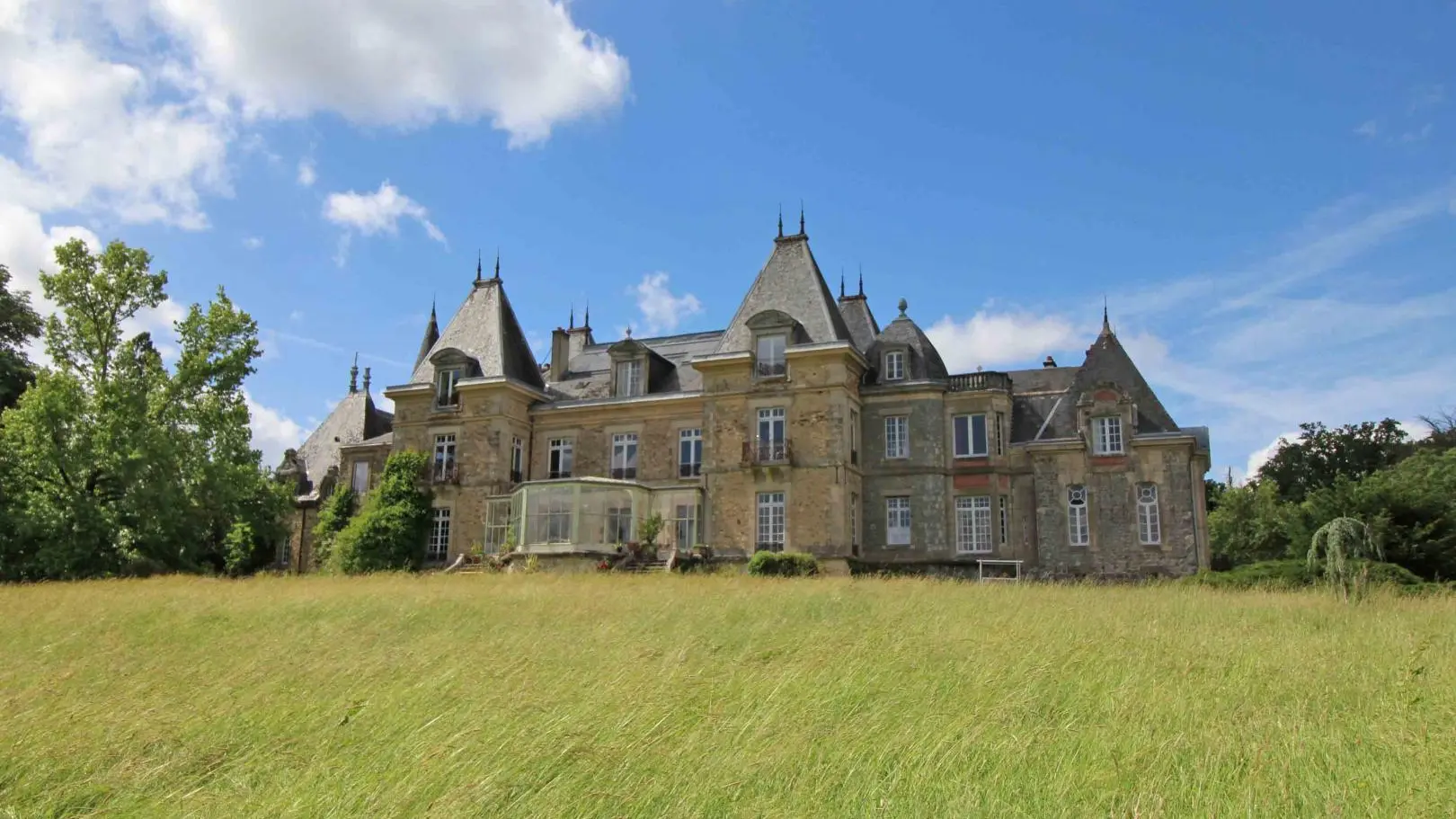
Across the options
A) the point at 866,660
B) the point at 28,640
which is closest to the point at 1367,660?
the point at 866,660

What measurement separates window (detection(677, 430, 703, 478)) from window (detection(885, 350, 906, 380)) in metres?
6.19

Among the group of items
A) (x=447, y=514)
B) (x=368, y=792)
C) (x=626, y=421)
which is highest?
(x=626, y=421)

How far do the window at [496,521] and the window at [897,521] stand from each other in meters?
11.8

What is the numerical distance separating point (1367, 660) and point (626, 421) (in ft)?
88.4

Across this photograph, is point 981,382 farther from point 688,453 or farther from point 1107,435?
point 688,453

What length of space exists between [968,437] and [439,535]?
17.3m

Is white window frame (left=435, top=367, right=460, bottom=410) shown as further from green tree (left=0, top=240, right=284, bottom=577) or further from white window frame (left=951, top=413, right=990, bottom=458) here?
white window frame (left=951, top=413, right=990, bottom=458)

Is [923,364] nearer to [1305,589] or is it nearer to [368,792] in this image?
[1305,589]

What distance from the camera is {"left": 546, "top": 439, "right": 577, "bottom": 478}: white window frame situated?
35312 millimetres

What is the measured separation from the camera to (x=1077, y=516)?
30109 millimetres

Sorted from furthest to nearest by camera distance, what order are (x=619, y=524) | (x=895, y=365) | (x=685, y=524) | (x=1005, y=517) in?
(x=895, y=365) → (x=685, y=524) → (x=619, y=524) → (x=1005, y=517)

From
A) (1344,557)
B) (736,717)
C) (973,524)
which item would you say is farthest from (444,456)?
(736,717)

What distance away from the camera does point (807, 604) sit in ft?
50.2

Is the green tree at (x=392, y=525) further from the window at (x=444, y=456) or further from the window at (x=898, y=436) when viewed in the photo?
the window at (x=898, y=436)
